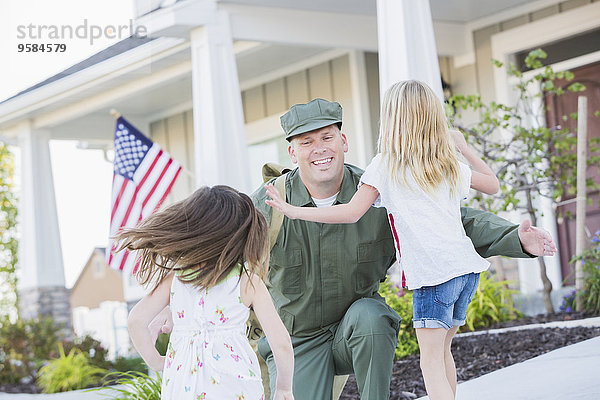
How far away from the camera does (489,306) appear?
22.8 ft

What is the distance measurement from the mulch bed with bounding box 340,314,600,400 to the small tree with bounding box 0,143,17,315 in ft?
37.5

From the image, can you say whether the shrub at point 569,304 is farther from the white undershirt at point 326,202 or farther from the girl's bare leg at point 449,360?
the white undershirt at point 326,202

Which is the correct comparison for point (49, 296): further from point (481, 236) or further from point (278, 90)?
point (481, 236)

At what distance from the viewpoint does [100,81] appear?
32.6 feet

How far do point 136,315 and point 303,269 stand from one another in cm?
107

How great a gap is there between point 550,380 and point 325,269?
1.16 metres

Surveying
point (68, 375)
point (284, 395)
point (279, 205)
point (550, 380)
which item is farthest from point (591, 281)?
point (68, 375)

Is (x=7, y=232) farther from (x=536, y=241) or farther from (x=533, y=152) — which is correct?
(x=536, y=241)

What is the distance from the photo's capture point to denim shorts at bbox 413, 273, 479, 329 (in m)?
3.36

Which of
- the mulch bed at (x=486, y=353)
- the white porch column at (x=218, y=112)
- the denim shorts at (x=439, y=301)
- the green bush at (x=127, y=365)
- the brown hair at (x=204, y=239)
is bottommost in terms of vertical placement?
the green bush at (x=127, y=365)

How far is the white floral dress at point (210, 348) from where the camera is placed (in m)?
2.78

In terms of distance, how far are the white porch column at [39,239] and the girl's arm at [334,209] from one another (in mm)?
8014

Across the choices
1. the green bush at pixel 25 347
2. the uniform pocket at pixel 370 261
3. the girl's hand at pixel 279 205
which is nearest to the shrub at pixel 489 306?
the uniform pocket at pixel 370 261

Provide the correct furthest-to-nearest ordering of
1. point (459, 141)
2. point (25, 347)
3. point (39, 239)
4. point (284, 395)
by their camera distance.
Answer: point (39, 239) < point (25, 347) < point (459, 141) < point (284, 395)
